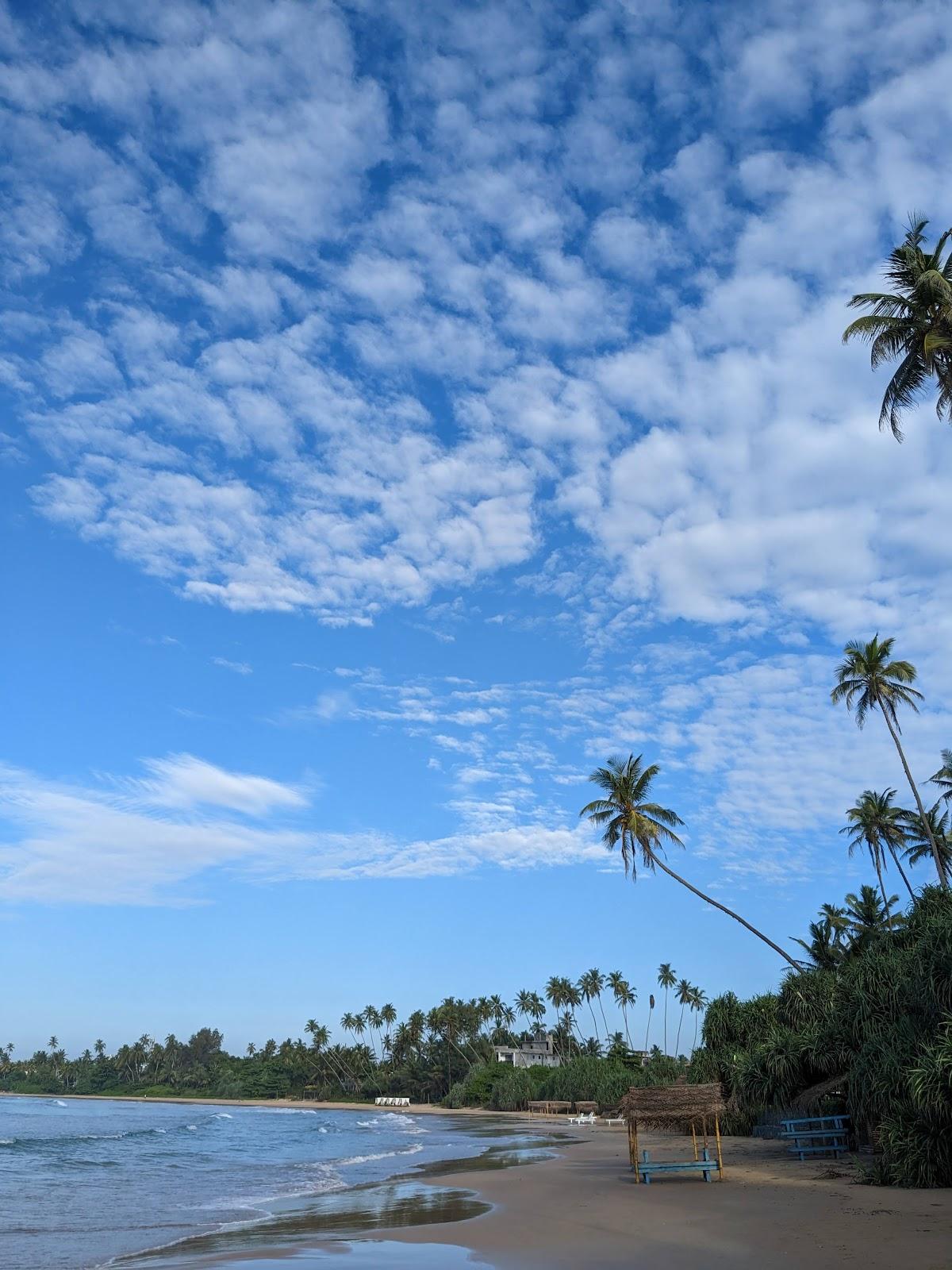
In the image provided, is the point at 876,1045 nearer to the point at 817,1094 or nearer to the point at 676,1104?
the point at 676,1104

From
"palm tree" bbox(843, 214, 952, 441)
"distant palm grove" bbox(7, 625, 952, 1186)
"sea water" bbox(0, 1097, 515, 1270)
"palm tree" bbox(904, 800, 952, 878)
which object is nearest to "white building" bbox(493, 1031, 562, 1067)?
"distant palm grove" bbox(7, 625, 952, 1186)

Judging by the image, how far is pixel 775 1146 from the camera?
82.8 feet

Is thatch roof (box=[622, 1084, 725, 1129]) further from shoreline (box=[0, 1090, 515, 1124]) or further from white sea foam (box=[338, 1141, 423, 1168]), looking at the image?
shoreline (box=[0, 1090, 515, 1124])

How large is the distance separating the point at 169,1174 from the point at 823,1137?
22.9m

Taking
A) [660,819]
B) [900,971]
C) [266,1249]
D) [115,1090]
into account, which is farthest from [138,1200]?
[115,1090]

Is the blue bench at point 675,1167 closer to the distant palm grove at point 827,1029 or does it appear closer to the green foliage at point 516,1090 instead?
the distant palm grove at point 827,1029

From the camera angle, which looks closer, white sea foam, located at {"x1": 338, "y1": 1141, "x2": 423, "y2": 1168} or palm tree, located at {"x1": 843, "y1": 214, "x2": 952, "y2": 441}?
palm tree, located at {"x1": 843, "y1": 214, "x2": 952, "y2": 441}

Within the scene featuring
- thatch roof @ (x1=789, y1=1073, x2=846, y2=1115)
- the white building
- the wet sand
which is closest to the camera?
the wet sand

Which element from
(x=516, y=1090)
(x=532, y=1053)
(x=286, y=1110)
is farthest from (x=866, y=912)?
(x=286, y=1110)

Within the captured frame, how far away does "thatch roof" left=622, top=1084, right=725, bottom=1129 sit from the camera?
18.8 m

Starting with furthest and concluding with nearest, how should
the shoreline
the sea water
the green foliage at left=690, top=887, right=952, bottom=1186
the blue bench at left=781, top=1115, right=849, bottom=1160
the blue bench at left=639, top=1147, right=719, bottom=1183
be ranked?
the shoreline
the blue bench at left=781, top=1115, right=849, bottom=1160
the blue bench at left=639, top=1147, right=719, bottom=1183
the sea water
the green foliage at left=690, top=887, right=952, bottom=1186

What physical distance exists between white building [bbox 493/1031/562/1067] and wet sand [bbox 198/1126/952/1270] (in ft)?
294

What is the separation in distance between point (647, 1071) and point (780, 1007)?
75.8ft

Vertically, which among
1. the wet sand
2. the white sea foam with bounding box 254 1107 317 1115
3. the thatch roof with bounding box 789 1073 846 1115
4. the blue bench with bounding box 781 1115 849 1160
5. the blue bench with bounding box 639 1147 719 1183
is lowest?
the wet sand
